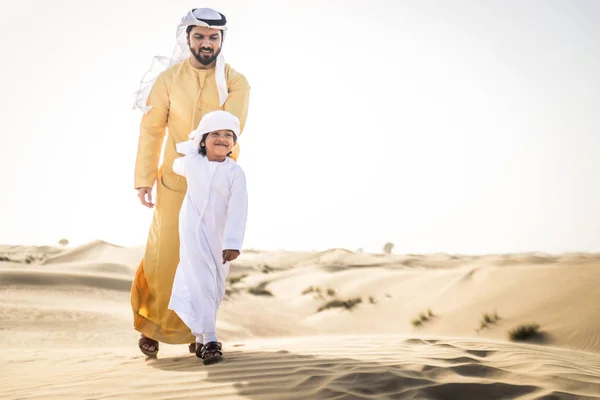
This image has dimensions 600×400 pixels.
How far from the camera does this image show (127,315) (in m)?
11.4

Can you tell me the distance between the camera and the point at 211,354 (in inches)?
185

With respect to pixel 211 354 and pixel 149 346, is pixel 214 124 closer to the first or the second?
pixel 211 354

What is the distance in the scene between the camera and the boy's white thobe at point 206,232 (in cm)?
483

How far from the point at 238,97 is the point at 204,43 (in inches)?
21.7

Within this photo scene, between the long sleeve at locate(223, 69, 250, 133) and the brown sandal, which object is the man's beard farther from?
the brown sandal

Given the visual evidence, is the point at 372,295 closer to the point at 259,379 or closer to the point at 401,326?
the point at 401,326

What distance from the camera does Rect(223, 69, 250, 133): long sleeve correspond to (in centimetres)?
571

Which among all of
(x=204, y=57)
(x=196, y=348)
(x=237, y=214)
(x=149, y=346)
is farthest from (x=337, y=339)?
(x=204, y=57)

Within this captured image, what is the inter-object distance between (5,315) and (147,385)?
733 cm

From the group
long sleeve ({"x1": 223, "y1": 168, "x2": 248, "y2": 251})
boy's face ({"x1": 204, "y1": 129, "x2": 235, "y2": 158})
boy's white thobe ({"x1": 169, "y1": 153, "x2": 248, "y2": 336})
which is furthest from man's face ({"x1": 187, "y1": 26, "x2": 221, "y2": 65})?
long sleeve ({"x1": 223, "y1": 168, "x2": 248, "y2": 251})

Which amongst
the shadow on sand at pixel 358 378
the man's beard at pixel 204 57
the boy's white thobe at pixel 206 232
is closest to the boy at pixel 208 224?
the boy's white thobe at pixel 206 232

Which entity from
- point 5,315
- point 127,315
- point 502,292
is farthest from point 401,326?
point 5,315

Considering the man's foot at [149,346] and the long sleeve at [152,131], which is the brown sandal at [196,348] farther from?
the long sleeve at [152,131]

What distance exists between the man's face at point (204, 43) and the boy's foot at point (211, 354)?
8.03ft
